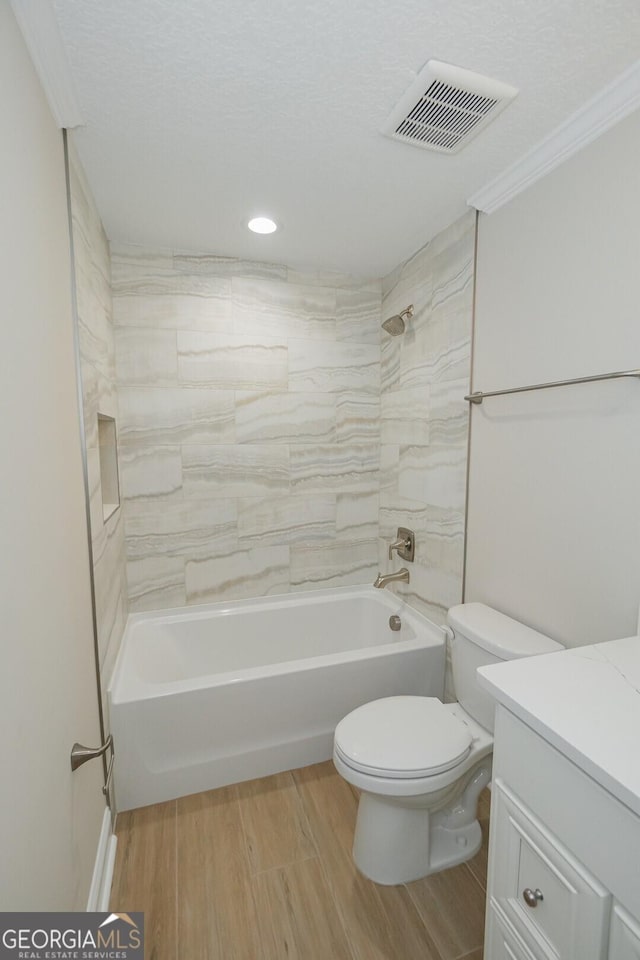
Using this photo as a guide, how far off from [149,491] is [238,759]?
4.33ft

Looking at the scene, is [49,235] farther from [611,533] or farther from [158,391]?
[611,533]

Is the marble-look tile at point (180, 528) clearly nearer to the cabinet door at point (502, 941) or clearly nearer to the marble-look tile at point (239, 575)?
the marble-look tile at point (239, 575)

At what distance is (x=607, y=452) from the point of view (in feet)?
Answer: 4.15

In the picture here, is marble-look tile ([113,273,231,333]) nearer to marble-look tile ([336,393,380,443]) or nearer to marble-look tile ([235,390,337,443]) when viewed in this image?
marble-look tile ([235,390,337,443])

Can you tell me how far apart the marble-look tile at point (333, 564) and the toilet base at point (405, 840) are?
4.19 ft

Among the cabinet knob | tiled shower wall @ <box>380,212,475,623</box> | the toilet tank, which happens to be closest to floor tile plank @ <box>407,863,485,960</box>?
the toilet tank

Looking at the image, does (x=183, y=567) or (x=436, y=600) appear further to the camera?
(x=183, y=567)

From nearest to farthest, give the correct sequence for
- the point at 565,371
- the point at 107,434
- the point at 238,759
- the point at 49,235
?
the point at 49,235 → the point at 565,371 → the point at 238,759 → the point at 107,434

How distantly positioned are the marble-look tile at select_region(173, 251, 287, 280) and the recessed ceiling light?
334 millimetres

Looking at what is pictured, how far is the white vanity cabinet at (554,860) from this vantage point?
64cm

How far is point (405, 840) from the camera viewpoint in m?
1.37

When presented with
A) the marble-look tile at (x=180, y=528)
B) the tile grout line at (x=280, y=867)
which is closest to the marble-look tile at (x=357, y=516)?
the marble-look tile at (x=180, y=528)

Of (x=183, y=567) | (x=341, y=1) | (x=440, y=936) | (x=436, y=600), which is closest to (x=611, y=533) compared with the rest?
(x=436, y=600)

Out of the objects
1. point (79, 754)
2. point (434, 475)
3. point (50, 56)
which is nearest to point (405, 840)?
point (79, 754)
